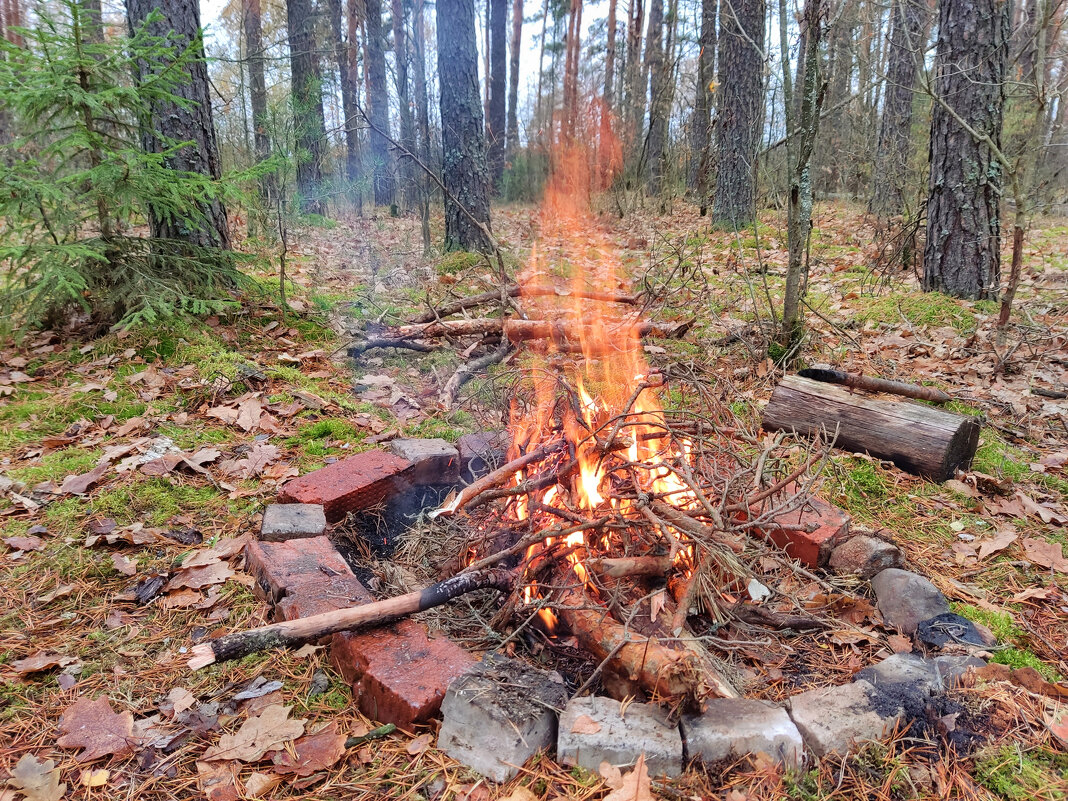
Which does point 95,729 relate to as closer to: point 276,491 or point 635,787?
point 276,491

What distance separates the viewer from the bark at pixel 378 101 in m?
14.6

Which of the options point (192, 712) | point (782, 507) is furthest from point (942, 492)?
point (192, 712)

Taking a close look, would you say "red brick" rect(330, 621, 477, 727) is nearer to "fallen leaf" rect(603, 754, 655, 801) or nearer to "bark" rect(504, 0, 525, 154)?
"fallen leaf" rect(603, 754, 655, 801)

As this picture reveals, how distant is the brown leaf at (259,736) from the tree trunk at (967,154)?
21.8 ft

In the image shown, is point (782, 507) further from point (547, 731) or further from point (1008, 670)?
point (547, 731)

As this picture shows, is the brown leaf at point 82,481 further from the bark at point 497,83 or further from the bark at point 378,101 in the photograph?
the bark at point 497,83

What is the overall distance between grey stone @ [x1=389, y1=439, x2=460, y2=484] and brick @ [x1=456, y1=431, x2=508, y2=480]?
0.06 meters

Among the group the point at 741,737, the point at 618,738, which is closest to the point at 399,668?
the point at 618,738

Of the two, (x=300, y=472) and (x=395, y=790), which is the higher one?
(x=300, y=472)

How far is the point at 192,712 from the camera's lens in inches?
81.9

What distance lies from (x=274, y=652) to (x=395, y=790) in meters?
0.85

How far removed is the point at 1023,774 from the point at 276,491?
3391 mm

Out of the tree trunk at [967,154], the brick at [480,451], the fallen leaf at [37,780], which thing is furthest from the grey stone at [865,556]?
the tree trunk at [967,154]

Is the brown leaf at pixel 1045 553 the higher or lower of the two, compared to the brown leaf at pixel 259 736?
higher
